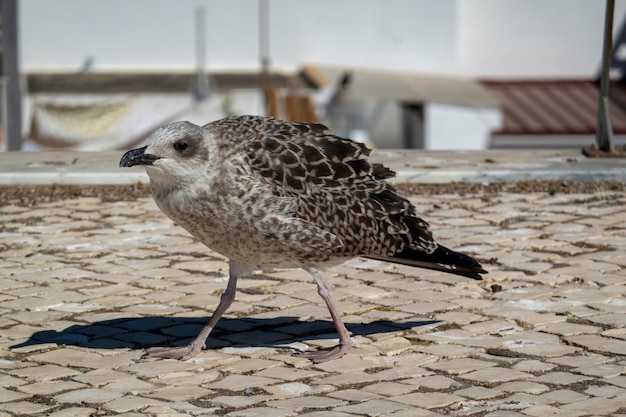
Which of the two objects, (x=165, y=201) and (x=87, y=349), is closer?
(x=165, y=201)

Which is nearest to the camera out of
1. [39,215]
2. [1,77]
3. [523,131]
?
[39,215]

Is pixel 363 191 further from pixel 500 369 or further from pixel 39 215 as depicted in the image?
pixel 39 215

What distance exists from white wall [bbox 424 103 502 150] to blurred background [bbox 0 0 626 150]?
0.13 ft

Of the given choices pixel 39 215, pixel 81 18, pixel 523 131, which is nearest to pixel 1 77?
pixel 81 18

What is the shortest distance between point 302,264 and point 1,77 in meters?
17.7

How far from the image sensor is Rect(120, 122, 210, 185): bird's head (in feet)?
19.3

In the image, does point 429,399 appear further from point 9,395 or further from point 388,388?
point 9,395

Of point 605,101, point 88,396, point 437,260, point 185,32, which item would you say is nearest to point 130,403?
point 88,396

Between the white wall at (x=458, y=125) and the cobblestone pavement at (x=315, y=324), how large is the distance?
18399 millimetres

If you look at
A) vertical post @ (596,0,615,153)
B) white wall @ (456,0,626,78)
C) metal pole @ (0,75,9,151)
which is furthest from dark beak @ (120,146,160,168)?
white wall @ (456,0,626,78)

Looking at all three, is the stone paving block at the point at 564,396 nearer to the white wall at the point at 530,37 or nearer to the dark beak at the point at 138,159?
the dark beak at the point at 138,159

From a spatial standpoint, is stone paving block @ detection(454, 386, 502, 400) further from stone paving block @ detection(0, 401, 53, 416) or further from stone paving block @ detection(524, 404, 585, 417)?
stone paving block @ detection(0, 401, 53, 416)

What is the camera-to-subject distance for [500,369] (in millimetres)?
6066

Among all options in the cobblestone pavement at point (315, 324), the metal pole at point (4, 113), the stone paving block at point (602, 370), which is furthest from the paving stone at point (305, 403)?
the metal pole at point (4, 113)
